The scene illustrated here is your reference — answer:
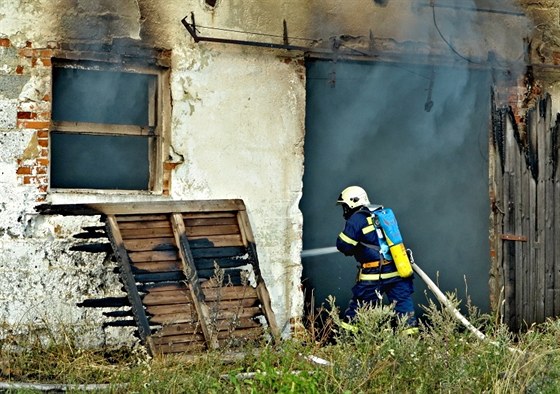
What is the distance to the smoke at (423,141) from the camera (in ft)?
31.3

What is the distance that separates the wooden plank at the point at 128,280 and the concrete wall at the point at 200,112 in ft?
1.94

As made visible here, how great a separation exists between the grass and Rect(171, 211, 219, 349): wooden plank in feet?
1.30

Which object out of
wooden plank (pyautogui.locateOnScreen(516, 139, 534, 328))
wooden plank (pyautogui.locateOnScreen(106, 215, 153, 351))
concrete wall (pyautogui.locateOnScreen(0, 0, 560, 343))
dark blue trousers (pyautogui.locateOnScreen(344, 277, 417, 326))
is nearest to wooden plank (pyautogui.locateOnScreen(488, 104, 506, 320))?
wooden plank (pyautogui.locateOnScreen(516, 139, 534, 328))

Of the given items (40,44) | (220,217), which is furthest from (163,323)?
(40,44)

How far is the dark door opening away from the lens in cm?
951

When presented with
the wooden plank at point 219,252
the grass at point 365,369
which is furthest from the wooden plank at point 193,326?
the wooden plank at point 219,252

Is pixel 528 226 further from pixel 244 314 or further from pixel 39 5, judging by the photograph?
pixel 39 5

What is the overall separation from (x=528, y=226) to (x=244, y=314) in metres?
3.40

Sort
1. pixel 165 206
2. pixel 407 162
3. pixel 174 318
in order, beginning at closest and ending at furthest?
pixel 174 318
pixel 165 206
pixel 407 162

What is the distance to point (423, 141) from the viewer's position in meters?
9.96

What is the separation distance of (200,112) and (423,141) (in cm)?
244

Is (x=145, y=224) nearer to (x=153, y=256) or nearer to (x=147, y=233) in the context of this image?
(x=147, y=233)

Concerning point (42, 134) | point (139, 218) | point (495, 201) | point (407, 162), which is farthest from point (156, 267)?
point (495, 201)

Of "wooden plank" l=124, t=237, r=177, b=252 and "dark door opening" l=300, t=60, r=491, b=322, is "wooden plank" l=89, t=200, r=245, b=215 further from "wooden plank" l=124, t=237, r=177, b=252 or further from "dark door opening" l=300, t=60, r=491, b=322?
"dark door opening" l=300, t=60, r=491, b=322
